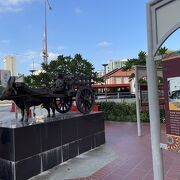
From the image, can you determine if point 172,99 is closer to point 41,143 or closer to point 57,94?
point 41,143

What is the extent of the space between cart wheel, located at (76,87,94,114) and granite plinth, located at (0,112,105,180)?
0.70 feet

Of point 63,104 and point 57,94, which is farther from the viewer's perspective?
point 63,104

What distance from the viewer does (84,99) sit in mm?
7090

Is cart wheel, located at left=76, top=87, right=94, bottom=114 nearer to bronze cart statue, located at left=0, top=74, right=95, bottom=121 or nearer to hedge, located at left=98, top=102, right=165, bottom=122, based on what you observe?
bronze cart statue, located at left=0, top=74, right=95, bottom=121

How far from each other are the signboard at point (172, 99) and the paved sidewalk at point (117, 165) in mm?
1948

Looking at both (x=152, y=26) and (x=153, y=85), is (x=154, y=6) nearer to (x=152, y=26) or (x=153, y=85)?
(x=152, y=26)

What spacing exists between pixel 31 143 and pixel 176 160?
306 cm

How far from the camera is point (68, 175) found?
5.03 meters

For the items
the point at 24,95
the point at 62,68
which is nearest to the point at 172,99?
the point at 24,95

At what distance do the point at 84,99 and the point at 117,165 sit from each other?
2.21 metres

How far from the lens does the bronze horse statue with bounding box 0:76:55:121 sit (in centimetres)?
520

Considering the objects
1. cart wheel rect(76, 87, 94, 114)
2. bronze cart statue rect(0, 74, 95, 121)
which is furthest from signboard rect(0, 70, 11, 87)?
cart wheel rect(76, 87, 94, 114)

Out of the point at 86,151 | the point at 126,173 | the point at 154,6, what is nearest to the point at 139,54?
the point at 86,151

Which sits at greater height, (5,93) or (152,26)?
(152,26)
